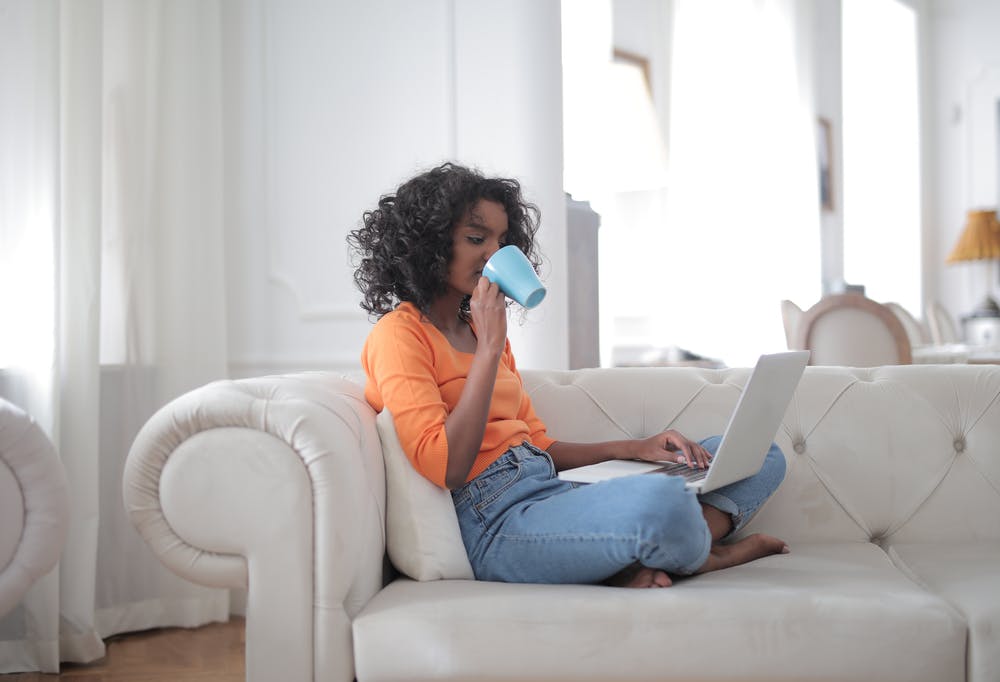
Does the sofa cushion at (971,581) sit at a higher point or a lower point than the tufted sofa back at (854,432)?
lower

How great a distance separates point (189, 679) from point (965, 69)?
6743 millimetres

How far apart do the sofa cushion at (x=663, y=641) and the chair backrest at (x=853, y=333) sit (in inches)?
69.2

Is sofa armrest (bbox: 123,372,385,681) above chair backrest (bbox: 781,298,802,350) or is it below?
below

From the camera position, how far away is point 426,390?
55.1 inches

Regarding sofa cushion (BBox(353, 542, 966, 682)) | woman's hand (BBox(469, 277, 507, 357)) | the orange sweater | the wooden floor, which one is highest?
woman's hand (BBox(469, 277, 507, 357))

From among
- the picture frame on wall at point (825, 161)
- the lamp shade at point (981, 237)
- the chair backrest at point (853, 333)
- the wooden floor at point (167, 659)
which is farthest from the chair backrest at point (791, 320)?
the lamp shade at point (981, 237)

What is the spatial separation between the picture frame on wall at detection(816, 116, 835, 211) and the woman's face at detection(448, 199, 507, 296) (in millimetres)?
4583

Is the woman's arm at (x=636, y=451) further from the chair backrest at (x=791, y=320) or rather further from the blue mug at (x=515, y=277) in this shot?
the chair backrest at (x=791, y=320)

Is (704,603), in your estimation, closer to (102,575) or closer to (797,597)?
(797,597)

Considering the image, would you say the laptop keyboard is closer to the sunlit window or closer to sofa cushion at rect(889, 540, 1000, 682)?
sofa cushion at rect(889, 540, 1000, 682)

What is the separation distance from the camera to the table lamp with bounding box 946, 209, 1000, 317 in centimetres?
636

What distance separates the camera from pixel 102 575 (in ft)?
7.47

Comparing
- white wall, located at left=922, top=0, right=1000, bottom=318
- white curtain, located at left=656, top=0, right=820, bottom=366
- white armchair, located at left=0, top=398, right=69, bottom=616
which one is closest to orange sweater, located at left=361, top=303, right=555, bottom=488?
white armchair, located at left=0, top=398, right=69, bottom=616

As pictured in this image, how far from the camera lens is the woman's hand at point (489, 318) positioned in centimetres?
141
